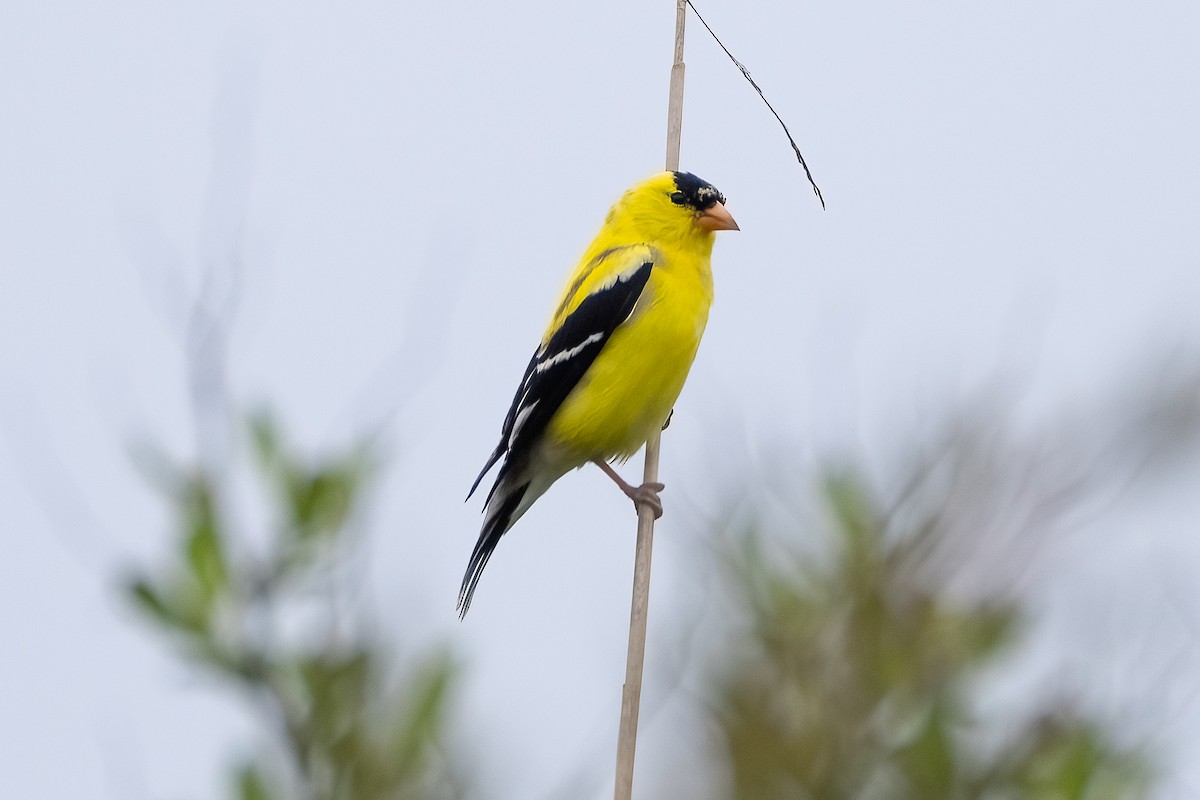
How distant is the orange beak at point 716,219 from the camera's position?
14.6ft

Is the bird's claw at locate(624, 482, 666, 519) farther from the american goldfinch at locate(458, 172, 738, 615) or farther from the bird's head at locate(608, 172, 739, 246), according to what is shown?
the bird's head at locate(608, 172, 739, 246)

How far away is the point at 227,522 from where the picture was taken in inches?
87.7

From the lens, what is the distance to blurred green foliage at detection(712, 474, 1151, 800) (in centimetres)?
154

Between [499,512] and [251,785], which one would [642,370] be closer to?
[499,512]

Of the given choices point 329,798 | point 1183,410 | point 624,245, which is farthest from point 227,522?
point 624,245

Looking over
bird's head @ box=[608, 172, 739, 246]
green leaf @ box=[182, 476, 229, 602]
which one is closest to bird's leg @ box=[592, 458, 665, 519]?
bird's head @ box=[608, 172, 739, 246]

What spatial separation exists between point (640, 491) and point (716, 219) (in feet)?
4.04

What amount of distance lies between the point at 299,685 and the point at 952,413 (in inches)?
42.2

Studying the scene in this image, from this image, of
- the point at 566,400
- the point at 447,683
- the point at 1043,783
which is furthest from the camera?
the point at 566,400

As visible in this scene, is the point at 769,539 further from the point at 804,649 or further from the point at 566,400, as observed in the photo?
the point at 566,400

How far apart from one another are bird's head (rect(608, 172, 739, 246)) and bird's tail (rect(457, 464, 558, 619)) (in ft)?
2.94

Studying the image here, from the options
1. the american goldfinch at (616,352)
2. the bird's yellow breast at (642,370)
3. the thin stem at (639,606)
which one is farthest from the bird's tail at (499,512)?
the thin stem at (639,606)

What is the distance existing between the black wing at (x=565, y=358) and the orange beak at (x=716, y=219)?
0.29 meters

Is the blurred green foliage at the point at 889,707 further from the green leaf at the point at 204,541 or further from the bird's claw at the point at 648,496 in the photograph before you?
the bird's claw at the point at 648,496
